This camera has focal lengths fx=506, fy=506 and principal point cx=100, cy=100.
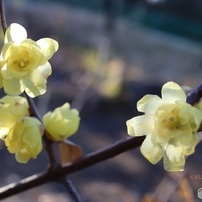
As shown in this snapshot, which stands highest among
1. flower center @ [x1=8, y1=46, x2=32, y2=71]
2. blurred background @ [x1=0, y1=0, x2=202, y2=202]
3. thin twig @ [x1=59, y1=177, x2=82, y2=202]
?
flower center @ [x1=8, y1=46, x2=32, y2=71]

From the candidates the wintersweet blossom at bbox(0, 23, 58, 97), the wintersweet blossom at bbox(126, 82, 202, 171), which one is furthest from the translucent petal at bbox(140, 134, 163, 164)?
the wintersweet blossom at bbox(0, 23, 58, 97)

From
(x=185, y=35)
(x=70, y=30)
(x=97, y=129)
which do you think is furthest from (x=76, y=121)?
(x=70, y=30)

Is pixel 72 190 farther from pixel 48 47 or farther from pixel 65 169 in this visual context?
pixel 48 47

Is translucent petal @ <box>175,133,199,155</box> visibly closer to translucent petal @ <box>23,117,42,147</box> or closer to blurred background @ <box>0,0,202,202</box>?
translucent petal @ <box>23,117,42,147</box>

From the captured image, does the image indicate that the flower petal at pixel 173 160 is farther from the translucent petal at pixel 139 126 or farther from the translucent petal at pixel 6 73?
the translucent petal at pixel 6 73

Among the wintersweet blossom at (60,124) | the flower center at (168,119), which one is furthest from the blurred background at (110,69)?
the flower center at (168,119)

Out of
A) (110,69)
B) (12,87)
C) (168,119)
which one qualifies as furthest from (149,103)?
(110,69)

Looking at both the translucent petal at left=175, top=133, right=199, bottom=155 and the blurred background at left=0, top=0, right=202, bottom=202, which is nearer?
the translucent petal at left=175, top=133, right=199, bottom=155
